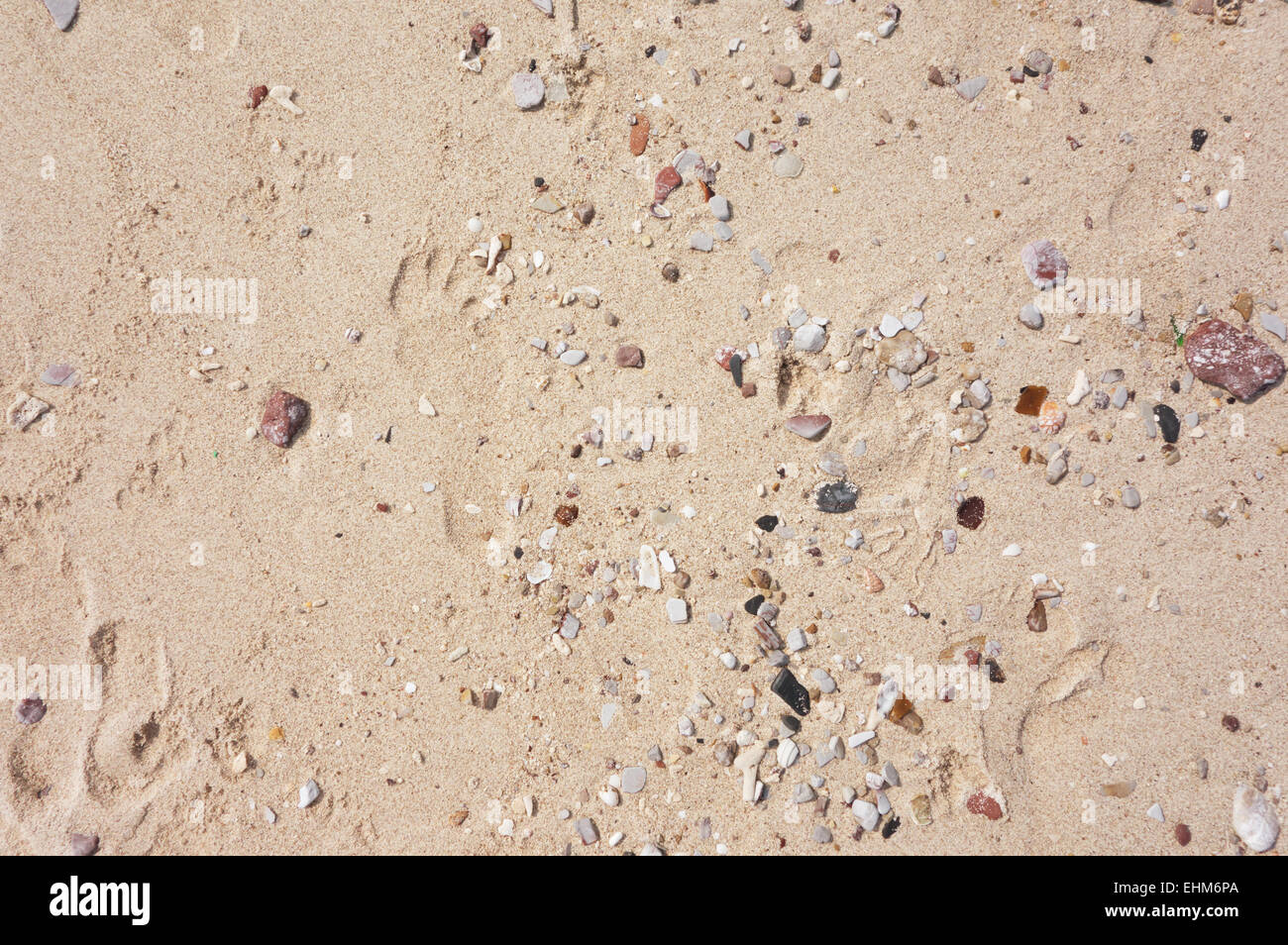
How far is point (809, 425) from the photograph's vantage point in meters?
2.68

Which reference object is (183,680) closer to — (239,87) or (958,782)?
(239,87)

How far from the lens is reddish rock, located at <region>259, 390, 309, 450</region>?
2.70 m

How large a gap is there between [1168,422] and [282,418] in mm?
3226

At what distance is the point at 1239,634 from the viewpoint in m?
2.64

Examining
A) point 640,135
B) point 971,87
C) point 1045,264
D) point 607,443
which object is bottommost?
point 607,443

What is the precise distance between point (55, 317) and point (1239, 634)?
4483mm

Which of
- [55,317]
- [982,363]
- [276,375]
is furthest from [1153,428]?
[55,317]

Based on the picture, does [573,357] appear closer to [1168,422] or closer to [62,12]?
[1168,422]

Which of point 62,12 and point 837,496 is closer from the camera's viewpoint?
point 837,496

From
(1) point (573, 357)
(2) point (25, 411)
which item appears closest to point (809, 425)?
(1) point (573, 357)

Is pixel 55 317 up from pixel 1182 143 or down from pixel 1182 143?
down

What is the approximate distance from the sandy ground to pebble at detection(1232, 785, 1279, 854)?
0.05 meters

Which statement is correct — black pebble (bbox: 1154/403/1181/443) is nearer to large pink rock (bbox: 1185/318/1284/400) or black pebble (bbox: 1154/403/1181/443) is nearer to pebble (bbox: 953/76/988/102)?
large pink rock (bbox: 1185/318/1284/400)

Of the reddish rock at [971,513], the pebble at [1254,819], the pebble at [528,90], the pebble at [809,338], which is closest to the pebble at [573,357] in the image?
the pebble at [809,338]
